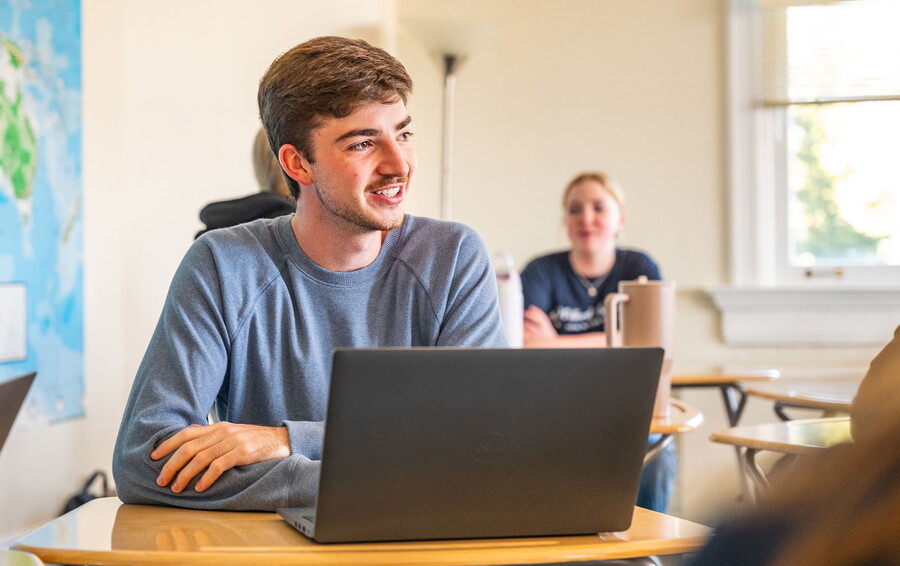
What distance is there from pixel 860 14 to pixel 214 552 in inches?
163

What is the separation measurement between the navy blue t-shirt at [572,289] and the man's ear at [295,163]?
187 centimetres

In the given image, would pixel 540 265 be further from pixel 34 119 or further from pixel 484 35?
pixel 34 119

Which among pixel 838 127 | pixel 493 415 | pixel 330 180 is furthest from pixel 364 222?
pixel 838 127

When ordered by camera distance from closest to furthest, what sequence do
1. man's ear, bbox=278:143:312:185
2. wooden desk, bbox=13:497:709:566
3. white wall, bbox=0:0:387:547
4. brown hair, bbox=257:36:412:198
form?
wooden desk, bbox=13:497:709:566 < brown hair, bbox=257:36:412:198 < man's ear, bbox=278:143:312:185 < white wall, bbox=0:0:387:547

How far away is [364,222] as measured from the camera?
1571mm

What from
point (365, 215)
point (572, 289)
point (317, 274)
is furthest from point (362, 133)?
point (572, 289)

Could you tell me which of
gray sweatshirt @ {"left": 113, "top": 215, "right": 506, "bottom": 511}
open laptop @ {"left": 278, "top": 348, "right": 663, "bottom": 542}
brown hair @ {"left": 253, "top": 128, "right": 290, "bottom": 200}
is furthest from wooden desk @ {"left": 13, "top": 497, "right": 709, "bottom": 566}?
brown hair @ {"left": 253, "top": 128, "right": 290, "bottom": 200}

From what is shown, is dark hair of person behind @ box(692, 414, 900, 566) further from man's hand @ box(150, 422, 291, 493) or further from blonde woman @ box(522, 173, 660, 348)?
blonde woman @ box(522, 173, 660, 348)

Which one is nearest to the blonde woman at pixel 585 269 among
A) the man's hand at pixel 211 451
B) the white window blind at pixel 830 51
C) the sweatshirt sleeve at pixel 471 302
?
the white window blind at pixel 830 51

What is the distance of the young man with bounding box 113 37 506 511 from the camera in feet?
4.67

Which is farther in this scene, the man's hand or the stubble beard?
the stubble beard

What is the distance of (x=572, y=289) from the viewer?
3.47m

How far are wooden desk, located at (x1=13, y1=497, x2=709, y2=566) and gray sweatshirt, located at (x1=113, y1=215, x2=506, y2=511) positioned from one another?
163 millimetres

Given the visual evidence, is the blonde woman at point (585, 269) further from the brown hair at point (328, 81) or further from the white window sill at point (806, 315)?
the brown hair at point (328, 81)
